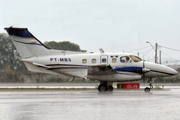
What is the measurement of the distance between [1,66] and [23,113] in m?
58.7

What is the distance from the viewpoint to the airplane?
23.8 meters

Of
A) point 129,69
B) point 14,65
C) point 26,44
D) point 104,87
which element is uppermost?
point 26,44

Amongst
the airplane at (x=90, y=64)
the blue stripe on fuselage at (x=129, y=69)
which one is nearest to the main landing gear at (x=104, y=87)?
the airplane at (x=90, y=64)

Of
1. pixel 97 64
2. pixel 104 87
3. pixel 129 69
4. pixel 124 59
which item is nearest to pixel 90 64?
pixel 97 64

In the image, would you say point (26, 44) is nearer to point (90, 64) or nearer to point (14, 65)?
point (90, 64)

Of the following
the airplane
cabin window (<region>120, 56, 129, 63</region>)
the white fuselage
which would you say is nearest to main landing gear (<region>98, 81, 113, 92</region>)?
the airplane

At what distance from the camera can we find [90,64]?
24.4 metres

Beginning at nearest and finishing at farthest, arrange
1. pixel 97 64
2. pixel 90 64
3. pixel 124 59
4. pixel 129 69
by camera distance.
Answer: pixel 129 69, pixel 97 64, pixel 124 59, pixel 90 64

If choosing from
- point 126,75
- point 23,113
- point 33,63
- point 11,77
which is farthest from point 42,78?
point 23,113

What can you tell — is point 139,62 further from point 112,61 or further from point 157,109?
point 157,109

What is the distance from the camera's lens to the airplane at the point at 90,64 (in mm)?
23766

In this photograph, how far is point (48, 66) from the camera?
24.9 metres

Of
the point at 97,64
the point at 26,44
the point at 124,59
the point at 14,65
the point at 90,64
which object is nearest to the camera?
the point at 97,64

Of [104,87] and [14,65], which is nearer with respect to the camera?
[104,87]
